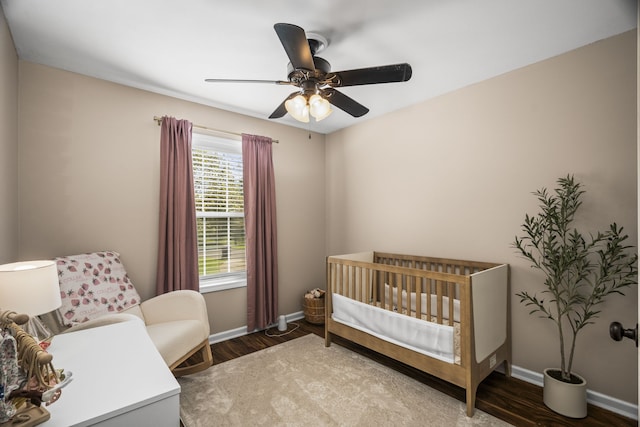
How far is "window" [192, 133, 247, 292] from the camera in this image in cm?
302

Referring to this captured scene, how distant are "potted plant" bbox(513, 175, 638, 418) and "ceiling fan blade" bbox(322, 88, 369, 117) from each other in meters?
1.46

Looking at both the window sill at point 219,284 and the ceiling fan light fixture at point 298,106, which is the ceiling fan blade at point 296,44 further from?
the window sill at point 219,284

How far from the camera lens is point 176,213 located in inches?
106

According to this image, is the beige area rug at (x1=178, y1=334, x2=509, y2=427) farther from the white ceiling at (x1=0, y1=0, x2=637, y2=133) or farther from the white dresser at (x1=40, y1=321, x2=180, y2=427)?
the white ceiling at (x1=0, y1=0, x2=637, y2=133)

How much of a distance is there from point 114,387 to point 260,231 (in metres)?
2.30

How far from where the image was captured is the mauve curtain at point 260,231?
10.5 feet

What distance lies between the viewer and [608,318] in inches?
76.0

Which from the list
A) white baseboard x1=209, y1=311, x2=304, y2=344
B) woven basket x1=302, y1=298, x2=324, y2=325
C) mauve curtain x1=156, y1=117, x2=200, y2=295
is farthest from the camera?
woven basket x1=302, y1=298, x2=324, y2=325

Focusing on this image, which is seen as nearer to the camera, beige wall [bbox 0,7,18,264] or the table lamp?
the table lamp

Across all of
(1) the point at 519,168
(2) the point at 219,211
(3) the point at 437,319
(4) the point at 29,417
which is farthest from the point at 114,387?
(1) the point at 519,168

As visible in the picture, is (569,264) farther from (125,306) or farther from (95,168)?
(95,168)

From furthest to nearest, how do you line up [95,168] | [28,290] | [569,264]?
[95,168], [569,264], [28,290]

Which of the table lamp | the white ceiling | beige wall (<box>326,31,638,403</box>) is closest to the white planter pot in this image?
beige wall (<box>326,31,638,403</box>)

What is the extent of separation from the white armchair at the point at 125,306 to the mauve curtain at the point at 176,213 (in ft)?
1.04
